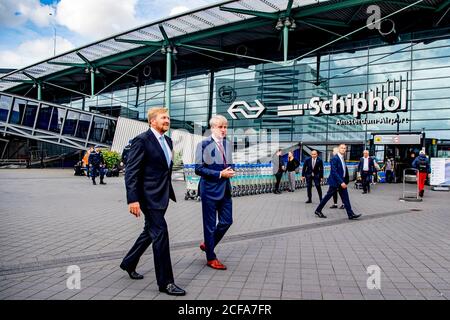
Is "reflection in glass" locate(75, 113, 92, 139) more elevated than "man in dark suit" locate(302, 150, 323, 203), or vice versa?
"reflection in glass" locate(75, 113, 92, 139)

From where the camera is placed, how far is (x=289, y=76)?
29578 mm

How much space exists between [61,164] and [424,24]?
34505 mm

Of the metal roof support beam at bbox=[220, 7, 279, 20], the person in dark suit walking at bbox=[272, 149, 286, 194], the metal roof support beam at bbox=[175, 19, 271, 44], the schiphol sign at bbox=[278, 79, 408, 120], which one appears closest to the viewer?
the person in dark suit walking at bbox=[272, 149, 286, 194]

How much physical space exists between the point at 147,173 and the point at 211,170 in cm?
101

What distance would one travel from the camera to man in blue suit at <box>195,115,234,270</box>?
430 cm

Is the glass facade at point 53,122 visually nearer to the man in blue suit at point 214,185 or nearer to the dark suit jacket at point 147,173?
the man in blue suit at point 214,185

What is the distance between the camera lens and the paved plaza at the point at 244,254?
358 centimetres

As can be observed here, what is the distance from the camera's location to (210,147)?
4.40 m

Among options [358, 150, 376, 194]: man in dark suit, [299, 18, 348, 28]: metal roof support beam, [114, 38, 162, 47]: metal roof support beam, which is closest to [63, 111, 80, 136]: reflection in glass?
[114, 38, 162, 47]: metal roof support beam

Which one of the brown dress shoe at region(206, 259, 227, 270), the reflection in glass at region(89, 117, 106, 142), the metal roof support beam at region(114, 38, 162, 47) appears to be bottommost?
the brown dress shoe at region(206, 259, 227, 270)

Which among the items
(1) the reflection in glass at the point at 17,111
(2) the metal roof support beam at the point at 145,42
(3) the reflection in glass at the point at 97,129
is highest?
(2) the metal roof support beam at the point at 145,42

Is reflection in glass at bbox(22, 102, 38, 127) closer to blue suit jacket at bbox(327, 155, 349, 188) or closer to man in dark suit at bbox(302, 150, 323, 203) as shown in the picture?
man in dark suit at bbox(302, 150, 323, 203)

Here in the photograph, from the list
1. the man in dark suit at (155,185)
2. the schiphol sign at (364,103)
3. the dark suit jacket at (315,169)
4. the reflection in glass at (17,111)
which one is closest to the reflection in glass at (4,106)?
the reflection in glass at (17,111)

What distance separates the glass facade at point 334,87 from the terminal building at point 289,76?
0.08 meters
